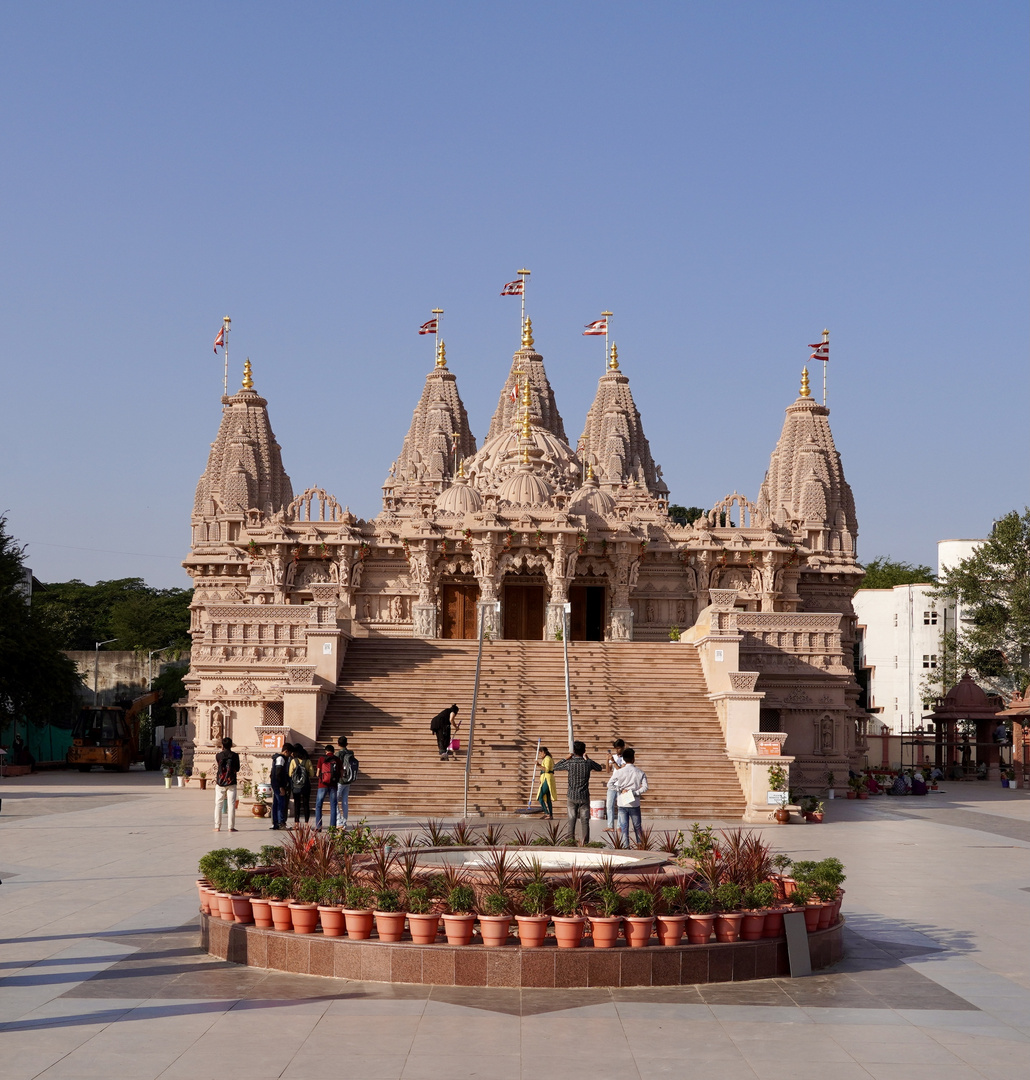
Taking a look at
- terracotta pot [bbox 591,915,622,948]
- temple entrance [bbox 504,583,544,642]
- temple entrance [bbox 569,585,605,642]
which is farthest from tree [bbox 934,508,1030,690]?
terracotta pot [bbox 591,915,622,948]

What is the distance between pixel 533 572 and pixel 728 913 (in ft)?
105

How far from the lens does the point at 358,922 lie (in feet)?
36.8

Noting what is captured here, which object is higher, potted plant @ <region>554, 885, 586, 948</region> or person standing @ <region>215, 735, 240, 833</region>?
person standing @ <region>215, 735, 240, 833</region>

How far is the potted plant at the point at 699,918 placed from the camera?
11219 millimetres

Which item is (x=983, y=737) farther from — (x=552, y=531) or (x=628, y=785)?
(x=628, y=785)

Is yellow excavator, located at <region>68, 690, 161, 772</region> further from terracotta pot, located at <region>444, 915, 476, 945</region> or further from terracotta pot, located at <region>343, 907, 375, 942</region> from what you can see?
terracotta pot, located at <region>444, 915, 476, 945</region>

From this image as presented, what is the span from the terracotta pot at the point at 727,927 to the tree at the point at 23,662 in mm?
37330

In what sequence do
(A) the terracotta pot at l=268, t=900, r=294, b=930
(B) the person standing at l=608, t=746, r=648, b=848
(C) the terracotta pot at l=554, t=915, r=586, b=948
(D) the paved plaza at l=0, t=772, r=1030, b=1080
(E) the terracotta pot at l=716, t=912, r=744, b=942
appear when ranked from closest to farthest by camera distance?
(D) the paved plaza at l=0, t=772, r=1030, b=1080 → (C) the terracotta pot at l=554, t=915, r=586, b=948 → (E) the terracotta pot at l=716, t=912, r=744, b=942 → (A) the terracotta pot at l=268, t=900, r=294, b=930 → (B) the person standing at l=608, t=746, r=648, b=848

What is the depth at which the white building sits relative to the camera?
65.8 m

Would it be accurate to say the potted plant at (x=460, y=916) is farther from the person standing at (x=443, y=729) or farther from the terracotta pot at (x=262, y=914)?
the person standing at (x=443, y=729)

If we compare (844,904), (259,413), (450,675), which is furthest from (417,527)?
(844,904)

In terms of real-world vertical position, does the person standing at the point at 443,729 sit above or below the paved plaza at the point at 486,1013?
above

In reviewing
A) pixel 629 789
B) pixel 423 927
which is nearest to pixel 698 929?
pixel 423 927

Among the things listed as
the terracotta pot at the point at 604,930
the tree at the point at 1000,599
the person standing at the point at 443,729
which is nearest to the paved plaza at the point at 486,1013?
the terracotta pot at the point at 604,930
